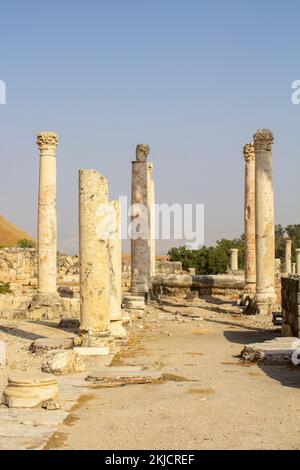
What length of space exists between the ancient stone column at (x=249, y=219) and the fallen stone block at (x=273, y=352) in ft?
43.4

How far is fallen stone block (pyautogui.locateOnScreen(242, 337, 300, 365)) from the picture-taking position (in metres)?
12.1

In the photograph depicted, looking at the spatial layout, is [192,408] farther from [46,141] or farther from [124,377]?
[46,141]

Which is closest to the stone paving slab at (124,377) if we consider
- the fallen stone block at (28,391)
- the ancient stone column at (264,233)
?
the fallen stone block at (28,391)

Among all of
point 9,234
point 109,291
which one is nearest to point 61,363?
point 109,291

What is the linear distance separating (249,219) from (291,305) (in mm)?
12786

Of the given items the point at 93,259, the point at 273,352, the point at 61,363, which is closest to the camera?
the point at 61,363

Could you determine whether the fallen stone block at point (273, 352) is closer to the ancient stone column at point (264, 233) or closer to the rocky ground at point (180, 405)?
the rocky ground at point (180, 405)

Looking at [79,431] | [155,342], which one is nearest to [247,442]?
[79,431]

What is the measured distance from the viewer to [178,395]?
9.30 meters

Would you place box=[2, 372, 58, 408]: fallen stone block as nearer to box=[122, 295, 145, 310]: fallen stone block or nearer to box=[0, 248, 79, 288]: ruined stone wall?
box=[122, 295, 145, 310]: fallen stone block

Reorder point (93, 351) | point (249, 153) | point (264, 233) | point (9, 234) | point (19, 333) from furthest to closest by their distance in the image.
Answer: point (9, 234) → point (249, 153) → point (264, 233) → point (19, 333) → point (93, 351)

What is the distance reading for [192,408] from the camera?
841 centimetres

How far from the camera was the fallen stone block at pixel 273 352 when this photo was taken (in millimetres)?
12102
